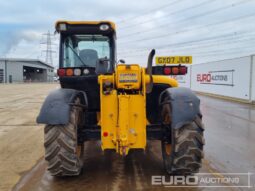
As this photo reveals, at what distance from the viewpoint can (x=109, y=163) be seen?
233 inches

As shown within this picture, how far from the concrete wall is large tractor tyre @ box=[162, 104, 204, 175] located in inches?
612

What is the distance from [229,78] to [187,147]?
60.6ft

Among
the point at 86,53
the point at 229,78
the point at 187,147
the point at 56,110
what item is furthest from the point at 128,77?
the point at 229,78

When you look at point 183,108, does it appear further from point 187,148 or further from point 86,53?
point 86,53

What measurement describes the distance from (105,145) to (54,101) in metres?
1.05

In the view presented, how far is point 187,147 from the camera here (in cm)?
470

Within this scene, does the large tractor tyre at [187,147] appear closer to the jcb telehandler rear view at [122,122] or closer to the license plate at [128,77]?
the jcb telehandler rear view at [122,122]

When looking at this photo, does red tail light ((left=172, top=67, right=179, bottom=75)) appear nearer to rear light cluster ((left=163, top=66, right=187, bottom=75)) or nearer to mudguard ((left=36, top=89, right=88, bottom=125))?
rear light cluster ((left=163, top=66, right=187, bottom=75))

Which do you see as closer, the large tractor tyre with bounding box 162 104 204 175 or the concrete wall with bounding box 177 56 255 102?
the large tractor tyre with bounding box 162 104 204 175

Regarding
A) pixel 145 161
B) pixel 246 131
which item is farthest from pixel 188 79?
pixel 145 161

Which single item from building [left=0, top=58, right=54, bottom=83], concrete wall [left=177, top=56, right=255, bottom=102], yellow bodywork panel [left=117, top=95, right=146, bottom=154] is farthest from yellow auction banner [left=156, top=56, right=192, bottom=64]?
building [left=0, top=58, right=54, bottom=83]

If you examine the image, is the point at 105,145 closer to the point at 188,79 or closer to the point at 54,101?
the point at 54,101

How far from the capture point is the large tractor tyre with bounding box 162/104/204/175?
185 inches

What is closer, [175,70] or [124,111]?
[124,111]
